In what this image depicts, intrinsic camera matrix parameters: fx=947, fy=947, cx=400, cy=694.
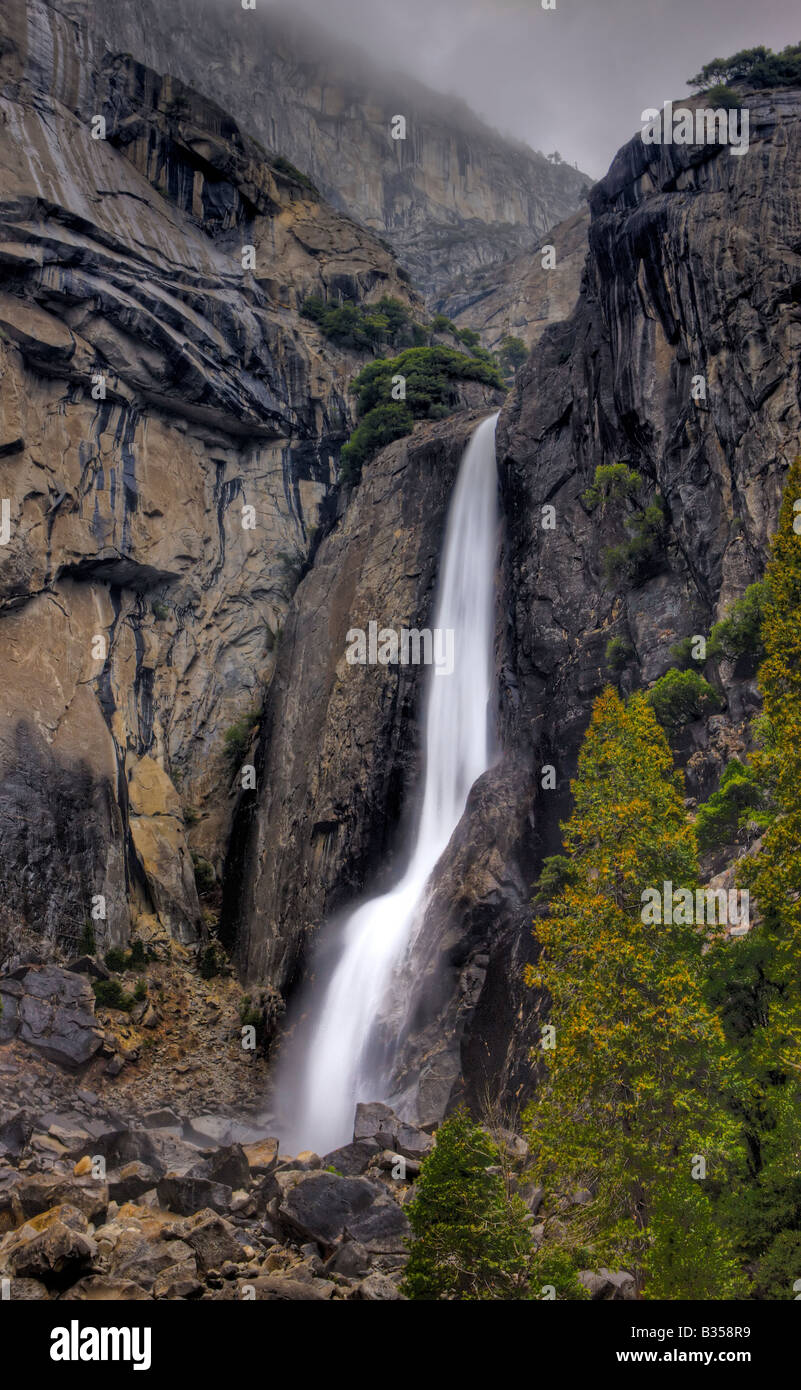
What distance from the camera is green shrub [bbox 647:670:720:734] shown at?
80.9 ft

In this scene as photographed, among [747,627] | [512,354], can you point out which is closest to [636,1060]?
[747,627]

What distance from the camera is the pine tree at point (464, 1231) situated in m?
12.5

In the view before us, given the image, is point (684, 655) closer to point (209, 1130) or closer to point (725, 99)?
point (725, 99)

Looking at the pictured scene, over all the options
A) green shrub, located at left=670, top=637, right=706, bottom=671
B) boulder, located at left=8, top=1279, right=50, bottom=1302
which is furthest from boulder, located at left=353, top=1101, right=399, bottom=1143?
green shrub, located at left=670, top=637, right=706, bottom=671

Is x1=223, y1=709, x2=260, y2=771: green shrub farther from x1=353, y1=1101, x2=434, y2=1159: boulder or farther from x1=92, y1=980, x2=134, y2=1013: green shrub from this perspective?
x1=353, y1=1101, x2=434, y2=1159: boulder

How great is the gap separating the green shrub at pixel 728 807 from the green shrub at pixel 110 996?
21.1 meters

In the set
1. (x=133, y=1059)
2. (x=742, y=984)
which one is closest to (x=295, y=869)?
(x=133, y=1059)

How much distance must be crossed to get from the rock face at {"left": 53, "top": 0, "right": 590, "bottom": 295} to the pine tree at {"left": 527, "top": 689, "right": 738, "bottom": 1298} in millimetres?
101346

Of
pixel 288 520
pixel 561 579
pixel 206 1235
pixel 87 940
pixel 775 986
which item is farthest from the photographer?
pixel 288 520

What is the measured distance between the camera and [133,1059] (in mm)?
30750

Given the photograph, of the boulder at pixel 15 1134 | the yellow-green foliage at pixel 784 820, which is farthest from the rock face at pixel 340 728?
the yellow-green foliage at pixel 784 820

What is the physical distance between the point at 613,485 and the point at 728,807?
15.0 meters

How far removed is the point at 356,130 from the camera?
11338cm

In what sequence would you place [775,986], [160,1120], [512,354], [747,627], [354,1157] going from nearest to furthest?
[775,986] → [354,1157] → [747,627] → [160,1120] → [512,354]
